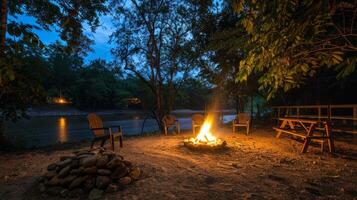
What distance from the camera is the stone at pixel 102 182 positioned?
289 centimetres

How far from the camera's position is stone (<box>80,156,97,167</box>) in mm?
3070

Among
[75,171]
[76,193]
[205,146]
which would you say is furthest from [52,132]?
A: [76,193]

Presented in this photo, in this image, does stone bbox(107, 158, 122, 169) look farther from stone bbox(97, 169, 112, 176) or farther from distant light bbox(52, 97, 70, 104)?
distant light bbox(52, 97, 70, 104)

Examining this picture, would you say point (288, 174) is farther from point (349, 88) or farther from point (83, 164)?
point (349, 88)

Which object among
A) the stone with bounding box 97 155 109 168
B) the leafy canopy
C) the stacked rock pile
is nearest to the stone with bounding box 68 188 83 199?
the stacked rock pile

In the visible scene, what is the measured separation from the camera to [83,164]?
3070 mm

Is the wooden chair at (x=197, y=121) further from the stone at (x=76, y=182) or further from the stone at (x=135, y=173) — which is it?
the stone at (x=76, y=182)

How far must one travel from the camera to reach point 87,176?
9.82 feet

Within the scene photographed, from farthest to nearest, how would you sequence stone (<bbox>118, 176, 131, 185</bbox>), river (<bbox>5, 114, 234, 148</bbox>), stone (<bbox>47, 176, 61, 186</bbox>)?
1. river (<bbox>5, 114, 234, 148</bbox>)
2. stone (<bbox>118, 176, 131, 185</bbox>)
3. stone (<bbox>47, 176, 61, 186</bbox>)

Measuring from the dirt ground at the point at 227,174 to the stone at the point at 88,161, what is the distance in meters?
0.57

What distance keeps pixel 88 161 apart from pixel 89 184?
1.06ft

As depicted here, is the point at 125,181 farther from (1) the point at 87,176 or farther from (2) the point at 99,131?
(2) the point at 99,131

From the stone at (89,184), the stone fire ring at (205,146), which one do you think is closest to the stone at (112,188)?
the stone at (89,184)

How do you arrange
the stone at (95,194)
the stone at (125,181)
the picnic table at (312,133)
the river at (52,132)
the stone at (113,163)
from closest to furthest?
the stone at (95,194) < the stone at (125,181) < the stone at (113,163) < the picnic table at (312,133) < the river at (52,132)
